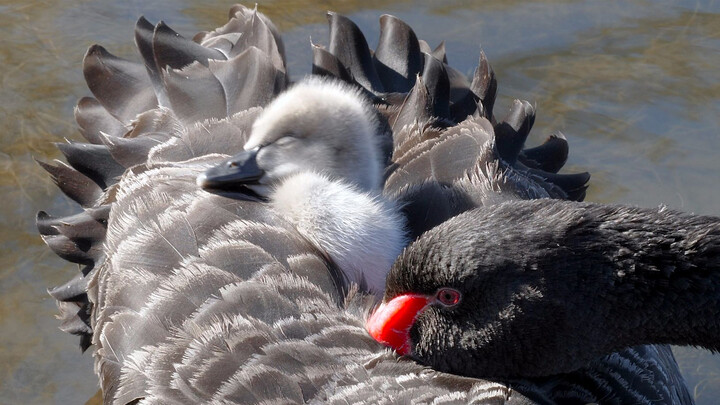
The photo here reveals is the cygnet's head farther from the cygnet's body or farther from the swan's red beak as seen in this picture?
the swan's red beak

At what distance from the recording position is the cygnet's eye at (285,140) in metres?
3.66

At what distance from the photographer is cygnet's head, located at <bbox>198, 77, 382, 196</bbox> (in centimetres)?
364

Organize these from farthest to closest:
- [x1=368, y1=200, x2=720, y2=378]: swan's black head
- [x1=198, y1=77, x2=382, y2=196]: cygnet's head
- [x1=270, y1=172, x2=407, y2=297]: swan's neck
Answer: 1. [x1=198, y1=77, x2=382, y2=196]: cygnet's head
2. [x1=270, y1=172, x2=407, y2=297]: swan's neck
3. [x1=368, y1=200, x2=720, y2=378]: swan's black head

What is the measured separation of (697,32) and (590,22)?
0.59 metres

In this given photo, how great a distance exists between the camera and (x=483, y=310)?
2.78 meters

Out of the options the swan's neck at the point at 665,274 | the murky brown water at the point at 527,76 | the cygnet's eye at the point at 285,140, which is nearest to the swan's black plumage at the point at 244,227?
the cygnet's eye at the point at 285,140

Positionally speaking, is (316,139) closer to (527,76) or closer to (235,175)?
(235,175)

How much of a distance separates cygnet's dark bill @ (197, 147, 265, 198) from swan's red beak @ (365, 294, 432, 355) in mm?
729

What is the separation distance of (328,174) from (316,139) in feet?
0.45

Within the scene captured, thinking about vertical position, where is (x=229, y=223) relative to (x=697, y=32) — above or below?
above

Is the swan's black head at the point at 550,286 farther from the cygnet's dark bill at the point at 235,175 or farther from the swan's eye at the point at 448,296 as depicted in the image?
the cygnet's dark bill at the point at 235,175

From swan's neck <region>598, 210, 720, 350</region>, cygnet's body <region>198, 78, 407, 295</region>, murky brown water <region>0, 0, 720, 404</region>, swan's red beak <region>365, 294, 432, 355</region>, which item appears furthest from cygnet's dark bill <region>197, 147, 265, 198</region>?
murky brown water <region>0, 0, 720, 404</region>

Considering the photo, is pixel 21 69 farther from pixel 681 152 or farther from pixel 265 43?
pixel 681 152

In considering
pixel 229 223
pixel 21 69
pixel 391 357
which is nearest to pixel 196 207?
pixel 229 223
